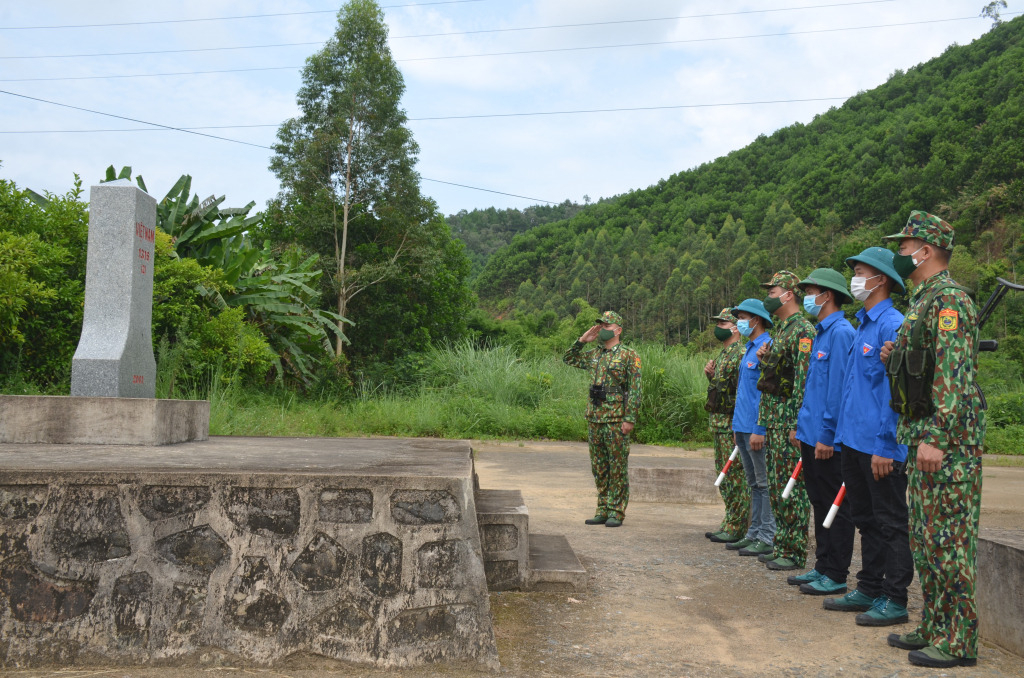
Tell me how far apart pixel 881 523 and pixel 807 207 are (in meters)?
50.4

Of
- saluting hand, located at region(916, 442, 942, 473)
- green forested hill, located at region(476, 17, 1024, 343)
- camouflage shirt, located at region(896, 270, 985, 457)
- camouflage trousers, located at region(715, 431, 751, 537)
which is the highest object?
green forested hill, located at region(476, 17, 1024, 343)

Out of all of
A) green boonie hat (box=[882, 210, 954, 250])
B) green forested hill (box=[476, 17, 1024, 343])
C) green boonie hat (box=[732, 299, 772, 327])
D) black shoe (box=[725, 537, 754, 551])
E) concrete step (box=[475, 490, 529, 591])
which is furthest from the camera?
green forested hill (box=[476, 17, 1024, 343])

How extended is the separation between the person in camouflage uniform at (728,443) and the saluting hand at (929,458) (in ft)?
9.90

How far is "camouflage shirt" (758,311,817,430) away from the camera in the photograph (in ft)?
17.0

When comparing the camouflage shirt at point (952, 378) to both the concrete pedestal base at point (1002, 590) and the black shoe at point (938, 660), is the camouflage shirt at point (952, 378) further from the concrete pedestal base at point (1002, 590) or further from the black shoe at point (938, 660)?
the black shoe at point (938, 660)

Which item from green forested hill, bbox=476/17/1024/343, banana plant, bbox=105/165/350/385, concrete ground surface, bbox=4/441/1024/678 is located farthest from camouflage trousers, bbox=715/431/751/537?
green forested hill, bbox=476/17/1024/343

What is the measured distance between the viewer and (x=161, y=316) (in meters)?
11.7

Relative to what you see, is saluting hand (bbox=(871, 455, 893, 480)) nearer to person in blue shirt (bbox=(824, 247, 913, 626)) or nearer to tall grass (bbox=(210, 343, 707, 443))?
person in blue shirt (bbox=(824, 247, 913, 626))

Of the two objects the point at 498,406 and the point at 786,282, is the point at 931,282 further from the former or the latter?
the point at 498,406

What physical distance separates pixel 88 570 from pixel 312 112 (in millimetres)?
23789

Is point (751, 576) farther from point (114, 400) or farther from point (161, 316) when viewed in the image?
point (161, 316)

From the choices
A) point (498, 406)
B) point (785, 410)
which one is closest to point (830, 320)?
point (785, 410)

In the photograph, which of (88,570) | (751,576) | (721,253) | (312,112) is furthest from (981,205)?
(88,570)

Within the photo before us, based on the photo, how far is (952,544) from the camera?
3.44 meters
